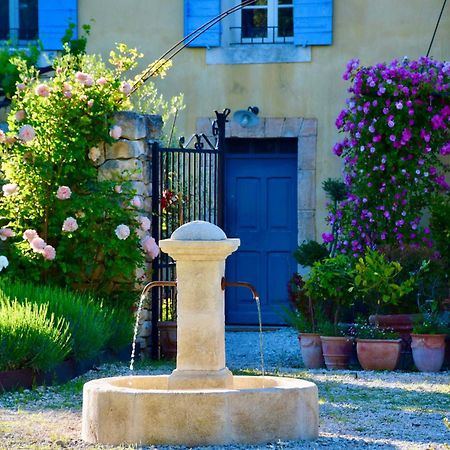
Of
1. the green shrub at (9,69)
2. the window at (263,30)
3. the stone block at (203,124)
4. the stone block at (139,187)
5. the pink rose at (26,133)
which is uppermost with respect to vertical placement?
the window at (263,30)

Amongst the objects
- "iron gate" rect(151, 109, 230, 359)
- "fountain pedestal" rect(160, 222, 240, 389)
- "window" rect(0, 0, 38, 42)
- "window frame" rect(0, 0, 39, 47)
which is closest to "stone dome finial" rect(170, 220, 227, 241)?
"fountain pedestal" rect(160, 222, 240, 389)

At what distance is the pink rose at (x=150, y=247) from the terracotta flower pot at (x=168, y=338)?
60cm

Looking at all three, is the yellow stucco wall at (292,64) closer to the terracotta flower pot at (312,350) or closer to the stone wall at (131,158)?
the stone wall at (131,158)

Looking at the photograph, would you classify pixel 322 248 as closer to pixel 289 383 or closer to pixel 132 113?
pixel 132 113

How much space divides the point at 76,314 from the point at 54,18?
215 inches

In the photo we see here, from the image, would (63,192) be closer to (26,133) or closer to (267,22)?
(26,133)

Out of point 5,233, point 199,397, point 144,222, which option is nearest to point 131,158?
point 144,222

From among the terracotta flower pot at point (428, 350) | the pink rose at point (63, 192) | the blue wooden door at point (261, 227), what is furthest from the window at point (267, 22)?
the terracotta flower pot at point (428, 350)

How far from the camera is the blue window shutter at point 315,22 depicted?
1413 cm

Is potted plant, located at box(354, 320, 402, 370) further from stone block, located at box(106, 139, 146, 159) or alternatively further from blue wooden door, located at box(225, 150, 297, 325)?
blue wooden door, located at box(225, 150, 297, 325)

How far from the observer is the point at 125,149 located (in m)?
11.3

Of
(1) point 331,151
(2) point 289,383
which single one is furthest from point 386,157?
(2) point 289,383

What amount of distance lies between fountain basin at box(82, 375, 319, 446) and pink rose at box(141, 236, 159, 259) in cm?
433

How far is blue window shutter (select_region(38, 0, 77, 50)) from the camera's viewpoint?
14.4m
